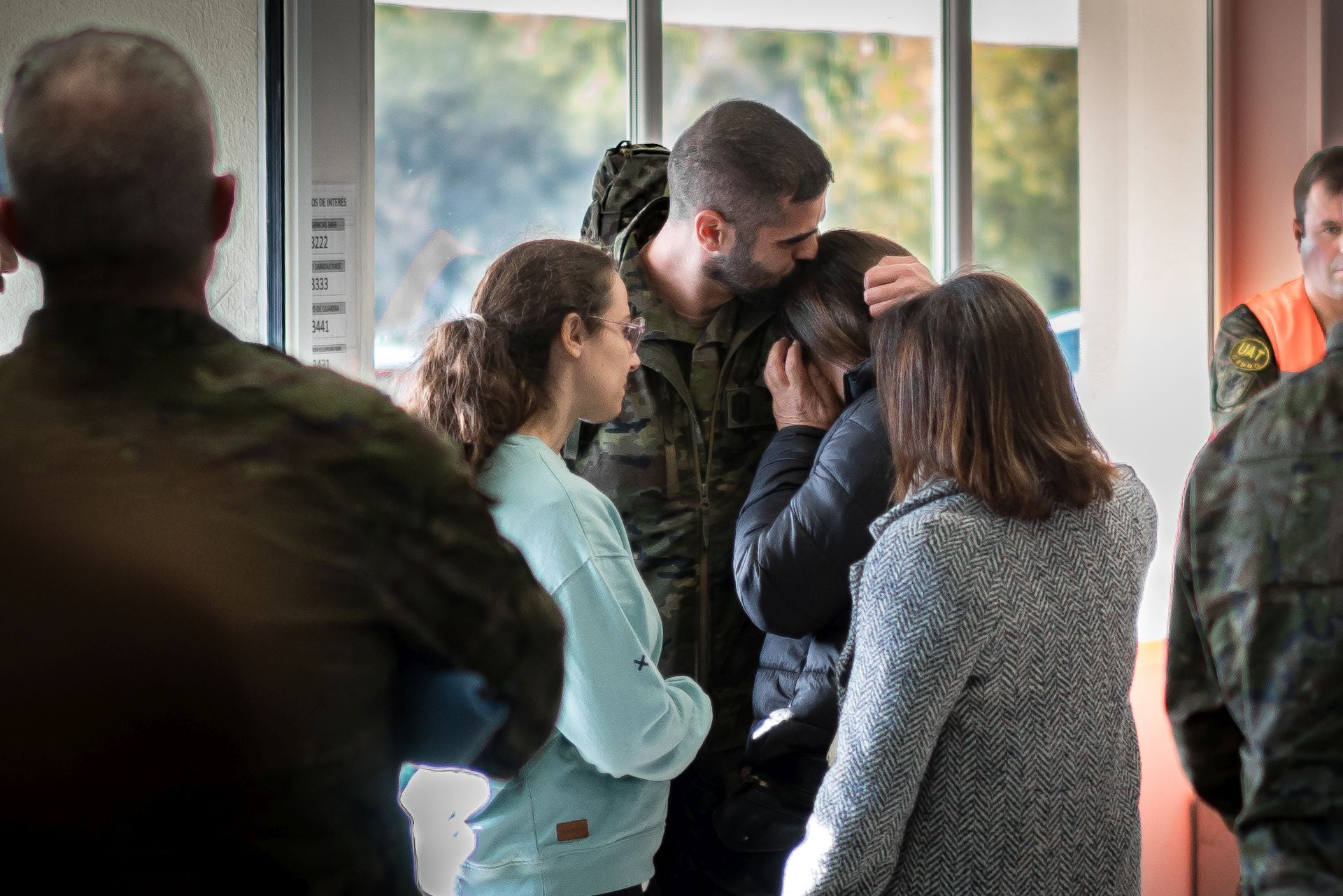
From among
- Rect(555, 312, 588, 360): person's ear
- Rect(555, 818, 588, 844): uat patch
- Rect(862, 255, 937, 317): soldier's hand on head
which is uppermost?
Rect(862, 255, 937, 317): soldier's hand on head

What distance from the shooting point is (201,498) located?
0.77m

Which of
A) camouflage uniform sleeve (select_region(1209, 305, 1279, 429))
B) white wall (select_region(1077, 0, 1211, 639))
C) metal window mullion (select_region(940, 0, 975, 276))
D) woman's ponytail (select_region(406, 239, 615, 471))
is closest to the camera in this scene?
woman's ponytail (select_region(406, 239, 615, 471))

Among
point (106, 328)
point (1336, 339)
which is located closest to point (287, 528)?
point (106, 328)

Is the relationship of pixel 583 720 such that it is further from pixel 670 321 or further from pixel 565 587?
pixel 670 321

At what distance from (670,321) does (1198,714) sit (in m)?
1.16

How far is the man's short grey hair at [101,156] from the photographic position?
789mm

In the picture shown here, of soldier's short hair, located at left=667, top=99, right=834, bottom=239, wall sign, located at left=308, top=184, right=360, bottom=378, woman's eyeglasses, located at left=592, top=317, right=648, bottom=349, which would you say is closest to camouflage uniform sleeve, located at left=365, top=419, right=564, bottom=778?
woman's eyeglasses, located at left=592, top=317, right=648, bottom=349

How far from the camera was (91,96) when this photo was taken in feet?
2.60

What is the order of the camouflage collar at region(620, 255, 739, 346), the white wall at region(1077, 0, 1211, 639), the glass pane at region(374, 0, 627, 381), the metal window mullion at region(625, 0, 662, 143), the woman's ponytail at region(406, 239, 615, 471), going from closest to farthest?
1. the woman's ponytail at region(406, 239, 615, 471)
2. the camouflage collar at region(620, 255, 739, 346)
3. the glass pane at region(374, 0, 627, 381)
4. the metal window mullion at region(625, 0, 662, 143)
5. the white wall at region(1077, 0, 1211, 639)

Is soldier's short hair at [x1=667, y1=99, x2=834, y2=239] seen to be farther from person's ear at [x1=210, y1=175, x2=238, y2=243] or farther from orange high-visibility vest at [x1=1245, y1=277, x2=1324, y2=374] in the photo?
orange high-visibility vest at [x1=1245, y1=277, x2=1324, y2=374]

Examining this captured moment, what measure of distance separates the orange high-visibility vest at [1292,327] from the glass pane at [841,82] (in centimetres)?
89

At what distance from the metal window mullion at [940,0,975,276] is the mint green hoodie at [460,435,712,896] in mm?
2205

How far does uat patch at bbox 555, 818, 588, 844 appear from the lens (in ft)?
4.69

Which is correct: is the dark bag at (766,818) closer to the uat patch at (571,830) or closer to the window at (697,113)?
the uat patch at (571,830)
